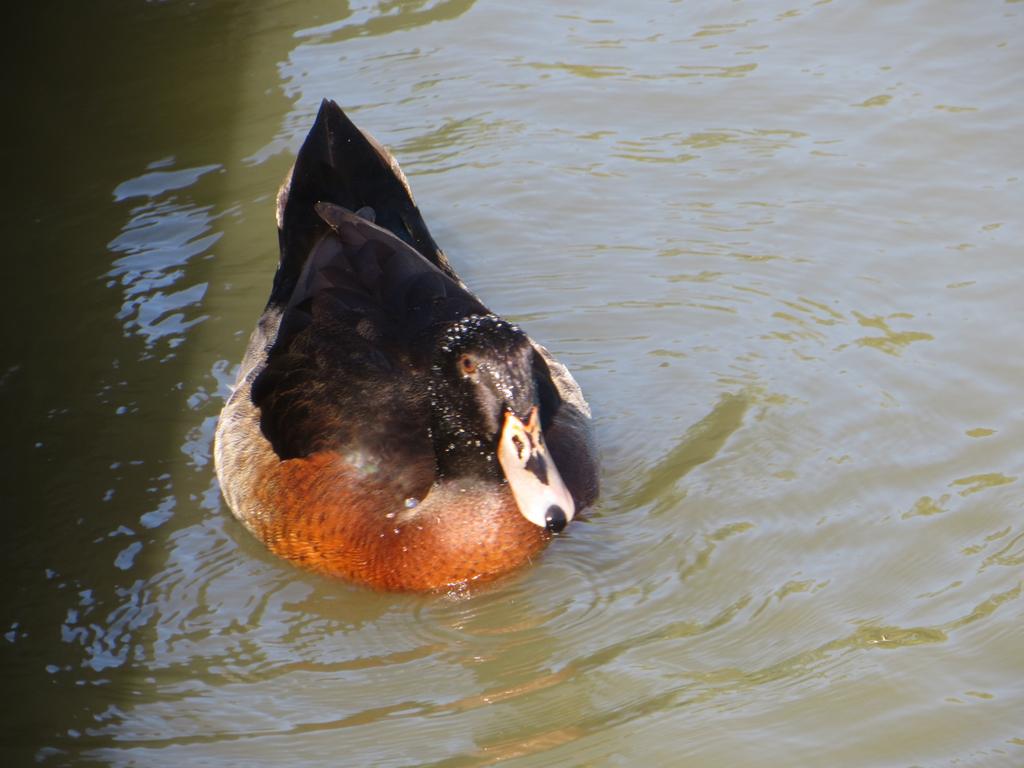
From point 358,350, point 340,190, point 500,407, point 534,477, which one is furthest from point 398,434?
point 340,190

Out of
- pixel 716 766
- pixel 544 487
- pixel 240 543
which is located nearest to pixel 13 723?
pixel 240 543

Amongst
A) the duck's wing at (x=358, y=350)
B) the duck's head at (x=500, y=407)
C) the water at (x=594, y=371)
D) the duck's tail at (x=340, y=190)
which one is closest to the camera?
the water at (x=594, y=371)

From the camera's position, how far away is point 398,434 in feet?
17.5

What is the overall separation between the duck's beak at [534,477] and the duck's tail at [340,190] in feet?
5.00

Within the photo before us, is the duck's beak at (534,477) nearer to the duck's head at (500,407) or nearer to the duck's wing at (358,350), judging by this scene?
the duck's head at (500,407)

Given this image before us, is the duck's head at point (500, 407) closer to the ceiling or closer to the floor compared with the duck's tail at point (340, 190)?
closer to the floor

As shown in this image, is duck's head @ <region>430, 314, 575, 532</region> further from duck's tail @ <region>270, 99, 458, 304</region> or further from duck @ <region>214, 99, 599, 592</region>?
duck's tail @ <region>270, 99, 458, 304</region>

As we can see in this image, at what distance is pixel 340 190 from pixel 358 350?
1229mm

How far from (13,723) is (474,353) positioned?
2.00 meters

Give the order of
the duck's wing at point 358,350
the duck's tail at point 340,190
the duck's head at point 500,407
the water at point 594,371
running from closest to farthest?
the water at point 594,371 → the duck's head at point 500,407 → the duck's wing at point 358,350 → the duck's tail at point 340,190

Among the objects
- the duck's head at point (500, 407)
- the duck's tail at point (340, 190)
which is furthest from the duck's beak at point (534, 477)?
the duck's tail at point (340, 190)

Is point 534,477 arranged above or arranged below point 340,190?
below

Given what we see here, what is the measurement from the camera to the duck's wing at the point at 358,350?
5336 millimetres

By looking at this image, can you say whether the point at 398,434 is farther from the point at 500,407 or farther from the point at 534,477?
the point at 534,477
